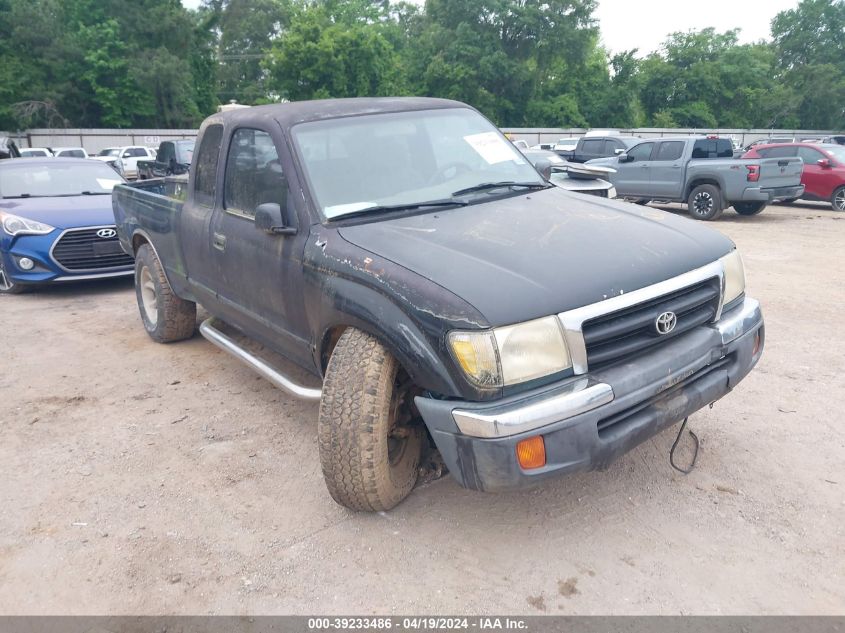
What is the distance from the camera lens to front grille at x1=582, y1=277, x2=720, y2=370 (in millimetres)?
2629

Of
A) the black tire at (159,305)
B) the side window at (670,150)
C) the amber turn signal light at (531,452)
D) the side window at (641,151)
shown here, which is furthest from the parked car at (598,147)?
the amber turn signal light at (531,452)

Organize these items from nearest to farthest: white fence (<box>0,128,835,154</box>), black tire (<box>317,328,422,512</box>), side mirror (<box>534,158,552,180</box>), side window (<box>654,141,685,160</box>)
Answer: black tire (<box>317,328,422,512</box>), side mirror (<box>534,158,552,180</box>), side window (<box>654,141,685,160</box>), white fence (<box>0,128,835,154</box>)

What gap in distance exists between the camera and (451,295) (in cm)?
253

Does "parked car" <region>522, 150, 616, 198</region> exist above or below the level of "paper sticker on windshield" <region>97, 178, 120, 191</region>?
below

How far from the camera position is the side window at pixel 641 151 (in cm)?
1391

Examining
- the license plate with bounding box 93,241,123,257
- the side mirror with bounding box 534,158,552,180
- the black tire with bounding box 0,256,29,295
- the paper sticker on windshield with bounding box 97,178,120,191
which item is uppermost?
the paper sticker on windshield with bounding box 97,178,120,191

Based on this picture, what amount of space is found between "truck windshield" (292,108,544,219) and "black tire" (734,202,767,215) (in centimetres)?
1099

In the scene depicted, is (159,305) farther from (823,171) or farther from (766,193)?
(823,171)

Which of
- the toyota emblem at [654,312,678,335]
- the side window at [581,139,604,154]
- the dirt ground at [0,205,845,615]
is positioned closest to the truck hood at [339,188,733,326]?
the toyota emblem at [654,312,678,335]

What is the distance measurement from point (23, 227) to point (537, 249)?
6.66 metres

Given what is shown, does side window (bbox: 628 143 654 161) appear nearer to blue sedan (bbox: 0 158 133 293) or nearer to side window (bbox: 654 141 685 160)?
side window (bbox: 654 141 685 160)

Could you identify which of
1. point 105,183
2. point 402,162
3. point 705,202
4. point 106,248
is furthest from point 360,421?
point 705,202

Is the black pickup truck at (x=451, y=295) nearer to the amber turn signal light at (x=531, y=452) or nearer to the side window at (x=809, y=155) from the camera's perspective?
the amber turn signal light at (x=531, y=452)
